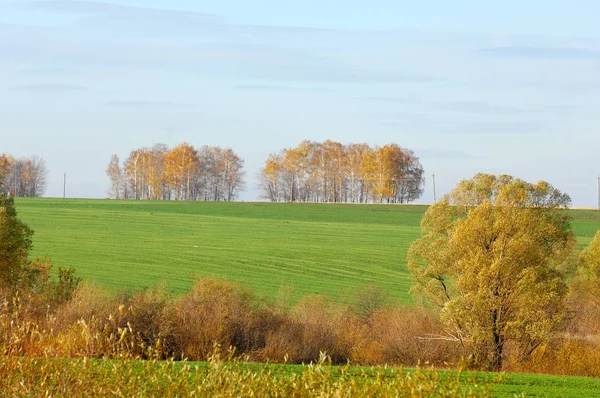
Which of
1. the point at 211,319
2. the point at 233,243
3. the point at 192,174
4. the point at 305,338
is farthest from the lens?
the point at 192,174

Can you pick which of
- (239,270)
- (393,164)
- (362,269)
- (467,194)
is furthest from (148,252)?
(393,164)

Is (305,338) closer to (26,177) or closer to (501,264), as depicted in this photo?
(501,264)

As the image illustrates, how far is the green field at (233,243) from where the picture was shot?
5938cm

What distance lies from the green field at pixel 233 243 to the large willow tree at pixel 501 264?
47.1 feet

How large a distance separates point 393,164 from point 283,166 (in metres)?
20.4

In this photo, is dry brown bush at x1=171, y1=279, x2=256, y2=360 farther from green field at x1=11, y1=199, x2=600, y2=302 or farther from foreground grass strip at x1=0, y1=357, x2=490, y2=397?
foreground grass strip at x1=0, y1=357, x2=490, y2=397

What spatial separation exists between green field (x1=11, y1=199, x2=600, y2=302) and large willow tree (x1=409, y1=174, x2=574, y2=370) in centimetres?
1435

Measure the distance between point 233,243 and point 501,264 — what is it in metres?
39.8

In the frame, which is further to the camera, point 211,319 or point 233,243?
point 233,243

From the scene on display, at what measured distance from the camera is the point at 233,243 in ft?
251

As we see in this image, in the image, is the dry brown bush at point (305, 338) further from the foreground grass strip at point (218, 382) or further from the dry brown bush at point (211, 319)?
the foreground grass strip at point (218, 382)

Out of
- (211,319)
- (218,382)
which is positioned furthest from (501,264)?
(218,382)

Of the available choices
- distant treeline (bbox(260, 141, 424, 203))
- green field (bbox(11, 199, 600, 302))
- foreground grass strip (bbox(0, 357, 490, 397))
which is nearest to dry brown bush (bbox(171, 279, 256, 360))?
green field (bbox(11, 199, 600, 302))

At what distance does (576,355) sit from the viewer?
42750 mm
